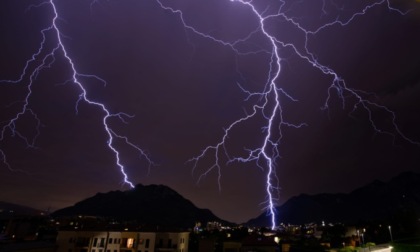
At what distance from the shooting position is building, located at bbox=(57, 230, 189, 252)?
2472 centimetres

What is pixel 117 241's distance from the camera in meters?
25.0

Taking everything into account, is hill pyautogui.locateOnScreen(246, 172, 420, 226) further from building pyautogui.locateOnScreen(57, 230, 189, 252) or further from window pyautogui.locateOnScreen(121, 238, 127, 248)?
window pyautogui.locateOnScreen(121, 238, 127, 248)

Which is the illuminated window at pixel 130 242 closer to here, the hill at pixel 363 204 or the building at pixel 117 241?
the building at pixel 117 241

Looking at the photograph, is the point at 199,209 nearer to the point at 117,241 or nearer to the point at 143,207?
the point at 143,207

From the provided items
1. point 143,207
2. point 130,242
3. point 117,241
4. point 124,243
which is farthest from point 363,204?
point 117,241

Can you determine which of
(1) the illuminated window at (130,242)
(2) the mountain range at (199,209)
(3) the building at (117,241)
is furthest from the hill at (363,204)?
(1) the illuminated window at (130,242)

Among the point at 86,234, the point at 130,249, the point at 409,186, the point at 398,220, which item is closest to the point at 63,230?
the point at 86,234

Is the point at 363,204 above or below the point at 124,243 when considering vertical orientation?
above

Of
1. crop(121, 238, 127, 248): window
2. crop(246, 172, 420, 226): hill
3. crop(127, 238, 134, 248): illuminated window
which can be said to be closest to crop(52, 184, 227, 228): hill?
crop(121, 238, 127, 248): window

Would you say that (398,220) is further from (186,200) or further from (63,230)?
(186,200)

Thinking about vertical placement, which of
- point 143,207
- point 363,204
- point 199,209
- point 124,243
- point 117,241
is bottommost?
point 124,243

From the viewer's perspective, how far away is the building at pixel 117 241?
973 inches

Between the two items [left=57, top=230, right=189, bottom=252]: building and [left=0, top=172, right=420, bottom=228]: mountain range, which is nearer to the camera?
[left=57, top=230, right=189, bottom=252]: building

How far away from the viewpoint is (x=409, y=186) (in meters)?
172
